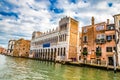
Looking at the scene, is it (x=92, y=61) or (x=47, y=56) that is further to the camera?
(x=47, y=56)

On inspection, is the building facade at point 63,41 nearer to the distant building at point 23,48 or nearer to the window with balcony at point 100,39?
the window with balcony at point 100,39

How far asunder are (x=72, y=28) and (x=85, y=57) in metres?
14.0

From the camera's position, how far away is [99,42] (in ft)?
99.0

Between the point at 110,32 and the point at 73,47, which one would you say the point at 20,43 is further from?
the point at 110,32

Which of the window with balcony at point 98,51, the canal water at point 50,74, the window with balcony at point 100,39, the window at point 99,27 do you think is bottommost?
the canal water at point 50,74

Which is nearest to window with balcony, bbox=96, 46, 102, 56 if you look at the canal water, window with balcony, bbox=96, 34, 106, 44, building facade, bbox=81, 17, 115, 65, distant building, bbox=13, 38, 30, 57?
building facade, bbox=81, 17, 115, 65

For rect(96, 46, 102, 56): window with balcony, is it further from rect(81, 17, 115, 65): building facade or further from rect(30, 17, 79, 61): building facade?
rect(30, 17, 79, 61): building facade

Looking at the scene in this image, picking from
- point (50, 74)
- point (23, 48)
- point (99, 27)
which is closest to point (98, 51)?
point (99, 27)

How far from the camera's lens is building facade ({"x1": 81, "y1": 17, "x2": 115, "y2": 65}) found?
1104 inches

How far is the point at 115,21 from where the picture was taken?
90.9ft

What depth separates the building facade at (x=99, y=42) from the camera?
28.0 metres

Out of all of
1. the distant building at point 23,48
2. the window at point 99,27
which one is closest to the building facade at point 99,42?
the window at point 99,27

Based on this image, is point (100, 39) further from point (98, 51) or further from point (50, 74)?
point (50, 74)

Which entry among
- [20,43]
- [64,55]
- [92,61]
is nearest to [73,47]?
[64,55]
